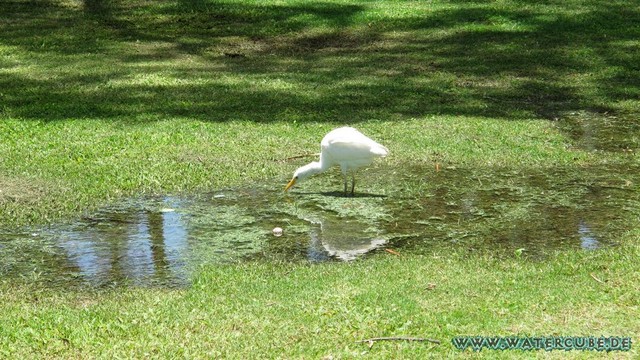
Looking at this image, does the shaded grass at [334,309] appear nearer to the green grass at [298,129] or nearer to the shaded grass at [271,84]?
the green grass at [298,129]

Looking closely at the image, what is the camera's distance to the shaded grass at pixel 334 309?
620 centimetres

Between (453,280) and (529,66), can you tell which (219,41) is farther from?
(453,280)

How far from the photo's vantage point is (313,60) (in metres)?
17.0

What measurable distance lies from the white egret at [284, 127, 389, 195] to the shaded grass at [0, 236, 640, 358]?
6.23 feet

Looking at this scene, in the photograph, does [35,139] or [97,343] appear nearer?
[97,343]

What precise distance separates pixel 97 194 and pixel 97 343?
367 centimetres

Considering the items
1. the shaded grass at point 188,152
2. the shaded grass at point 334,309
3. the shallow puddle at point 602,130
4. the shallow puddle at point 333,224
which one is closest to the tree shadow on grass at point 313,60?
the shallow puddle at point 602,130

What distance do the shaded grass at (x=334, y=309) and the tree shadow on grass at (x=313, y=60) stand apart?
5573 mm

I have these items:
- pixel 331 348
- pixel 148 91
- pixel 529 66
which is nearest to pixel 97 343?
pixel 331 348

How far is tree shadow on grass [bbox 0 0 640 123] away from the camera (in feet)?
45.1

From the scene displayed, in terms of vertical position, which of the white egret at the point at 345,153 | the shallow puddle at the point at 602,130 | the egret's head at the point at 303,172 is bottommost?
the shallow puddle at the point at 602,130

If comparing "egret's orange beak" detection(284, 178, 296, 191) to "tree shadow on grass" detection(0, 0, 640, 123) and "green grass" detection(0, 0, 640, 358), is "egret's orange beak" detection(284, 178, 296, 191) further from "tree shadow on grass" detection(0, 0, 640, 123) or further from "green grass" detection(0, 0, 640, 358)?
"tree shadow on grass" detection(0, 0, 640, 123)

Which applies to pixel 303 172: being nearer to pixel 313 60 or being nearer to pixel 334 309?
pixel 334 309

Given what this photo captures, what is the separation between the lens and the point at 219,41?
1858 cm
